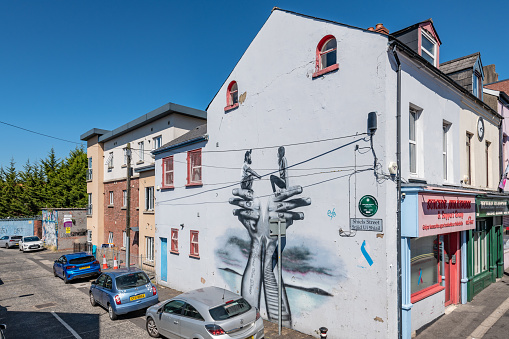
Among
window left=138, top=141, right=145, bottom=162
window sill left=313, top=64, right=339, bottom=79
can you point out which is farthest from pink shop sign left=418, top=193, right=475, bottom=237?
window left=138, top=141, right=145, bottom=162

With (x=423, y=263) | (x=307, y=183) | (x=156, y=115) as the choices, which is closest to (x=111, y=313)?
(x=307, y=183)

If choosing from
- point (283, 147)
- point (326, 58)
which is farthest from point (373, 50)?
point (283, 147)

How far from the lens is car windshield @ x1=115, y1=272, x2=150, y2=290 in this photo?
12477mm

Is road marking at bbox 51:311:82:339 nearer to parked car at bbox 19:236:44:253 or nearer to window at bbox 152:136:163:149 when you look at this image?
window at bbox 152:136:163:149

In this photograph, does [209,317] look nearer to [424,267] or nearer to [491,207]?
[424,267]

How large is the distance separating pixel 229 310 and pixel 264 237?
353 centimetres

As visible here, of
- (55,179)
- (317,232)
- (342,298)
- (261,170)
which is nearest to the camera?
(342,298)

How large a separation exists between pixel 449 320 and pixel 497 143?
10014mm

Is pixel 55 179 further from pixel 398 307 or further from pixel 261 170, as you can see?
pixel 398 307

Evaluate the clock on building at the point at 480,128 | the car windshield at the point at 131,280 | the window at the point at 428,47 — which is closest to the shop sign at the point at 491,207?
the clock on building at the point at 480,128

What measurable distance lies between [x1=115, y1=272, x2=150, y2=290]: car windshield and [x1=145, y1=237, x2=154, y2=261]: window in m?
7.68

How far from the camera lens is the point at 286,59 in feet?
37.2

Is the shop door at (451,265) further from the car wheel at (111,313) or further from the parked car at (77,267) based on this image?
the parked car at (77,267)

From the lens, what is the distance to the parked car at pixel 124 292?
473 inches
